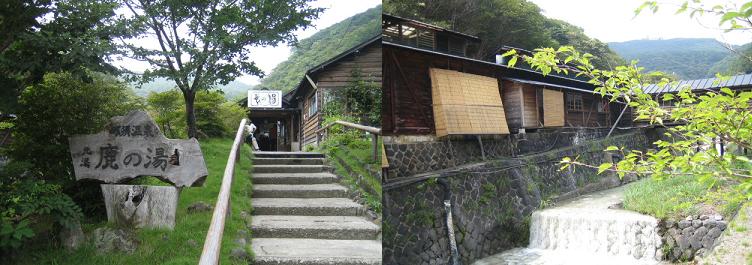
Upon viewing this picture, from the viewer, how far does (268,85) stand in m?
2.96

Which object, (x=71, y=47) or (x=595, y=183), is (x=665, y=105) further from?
(x=71, y=47)

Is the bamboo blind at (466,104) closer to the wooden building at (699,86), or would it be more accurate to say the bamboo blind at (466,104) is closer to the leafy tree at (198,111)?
the wooden building at (699,86)

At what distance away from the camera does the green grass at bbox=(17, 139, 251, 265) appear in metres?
2.04

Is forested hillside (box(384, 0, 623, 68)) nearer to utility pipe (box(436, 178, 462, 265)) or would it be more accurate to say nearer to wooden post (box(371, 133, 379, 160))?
wooden post (box(371, 133, 379, 160))

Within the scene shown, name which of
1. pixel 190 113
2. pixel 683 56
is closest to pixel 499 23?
pixel 683 56

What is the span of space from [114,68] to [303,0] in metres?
1.19

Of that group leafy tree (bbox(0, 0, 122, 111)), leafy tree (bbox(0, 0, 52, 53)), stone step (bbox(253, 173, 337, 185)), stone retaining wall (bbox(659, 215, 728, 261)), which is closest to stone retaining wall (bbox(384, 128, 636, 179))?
stone retaining wall (bbox(659, 215, 728, 261))

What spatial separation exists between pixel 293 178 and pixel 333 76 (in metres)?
1.72

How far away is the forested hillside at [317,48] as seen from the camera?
9.34 ft

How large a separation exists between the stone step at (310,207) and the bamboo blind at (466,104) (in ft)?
3.87

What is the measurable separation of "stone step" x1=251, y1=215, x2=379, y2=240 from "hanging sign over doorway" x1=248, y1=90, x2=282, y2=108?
85cm

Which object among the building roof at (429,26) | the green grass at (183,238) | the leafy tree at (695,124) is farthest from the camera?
the building roof at (429,26)

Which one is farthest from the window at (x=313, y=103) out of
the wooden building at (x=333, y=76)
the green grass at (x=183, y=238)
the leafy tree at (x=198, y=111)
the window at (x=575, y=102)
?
the window at (x=575, y=102)

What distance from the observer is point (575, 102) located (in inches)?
117
